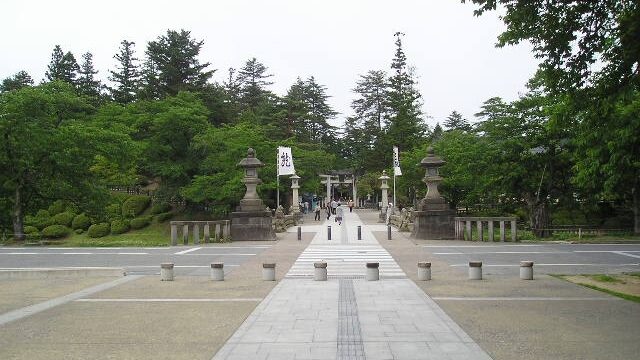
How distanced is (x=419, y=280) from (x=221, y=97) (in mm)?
44385

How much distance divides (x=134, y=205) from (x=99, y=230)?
619cm

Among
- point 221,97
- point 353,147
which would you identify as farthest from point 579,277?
point 353,147

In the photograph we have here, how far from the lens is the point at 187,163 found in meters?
37.3

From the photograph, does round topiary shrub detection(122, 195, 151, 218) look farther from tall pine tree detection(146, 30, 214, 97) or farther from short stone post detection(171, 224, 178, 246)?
short stone post detection(171, 224, 178, 246)

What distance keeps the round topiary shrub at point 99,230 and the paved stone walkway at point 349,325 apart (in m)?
30.0

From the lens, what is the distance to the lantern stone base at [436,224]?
80.6ft

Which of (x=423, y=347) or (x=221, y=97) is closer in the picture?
(x=423, y=347)

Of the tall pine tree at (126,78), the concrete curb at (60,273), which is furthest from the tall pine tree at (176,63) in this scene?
the concrete curb at (60,273)

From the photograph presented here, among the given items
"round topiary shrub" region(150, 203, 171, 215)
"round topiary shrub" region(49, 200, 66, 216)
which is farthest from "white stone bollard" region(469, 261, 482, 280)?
"round topiary shrub" region(49, 200, 66, 216)

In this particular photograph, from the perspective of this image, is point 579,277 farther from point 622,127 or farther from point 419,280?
point 622,127

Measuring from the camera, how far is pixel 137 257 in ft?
62.5

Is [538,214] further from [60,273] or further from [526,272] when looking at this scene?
[60,273]

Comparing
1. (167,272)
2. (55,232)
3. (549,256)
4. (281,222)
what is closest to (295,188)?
(281,222)

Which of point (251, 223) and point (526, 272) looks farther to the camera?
point (251, 223)
